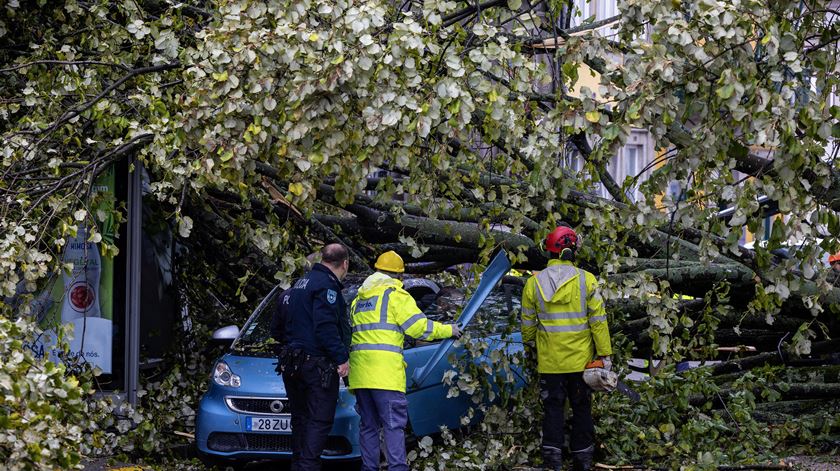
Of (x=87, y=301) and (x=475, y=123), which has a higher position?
(x=475, y=123)

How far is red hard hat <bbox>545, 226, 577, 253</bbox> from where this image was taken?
8383 millimetres

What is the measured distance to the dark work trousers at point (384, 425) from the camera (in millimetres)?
7891

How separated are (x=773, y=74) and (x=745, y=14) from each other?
363 millimetres

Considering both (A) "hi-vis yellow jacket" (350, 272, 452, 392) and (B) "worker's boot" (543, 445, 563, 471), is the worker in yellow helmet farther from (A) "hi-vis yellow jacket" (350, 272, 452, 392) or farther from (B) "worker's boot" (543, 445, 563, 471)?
(B) "worker's boot" (543, 445, 563, 471)

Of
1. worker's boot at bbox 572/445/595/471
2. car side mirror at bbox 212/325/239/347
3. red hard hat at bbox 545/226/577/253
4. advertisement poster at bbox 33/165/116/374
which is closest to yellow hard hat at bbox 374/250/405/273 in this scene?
red hard hat at bbox 545/226/577/253

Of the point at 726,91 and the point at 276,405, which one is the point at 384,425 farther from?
the point at 726,91

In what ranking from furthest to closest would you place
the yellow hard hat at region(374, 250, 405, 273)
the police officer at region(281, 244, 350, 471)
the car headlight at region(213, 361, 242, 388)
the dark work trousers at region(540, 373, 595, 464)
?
the car headlight at region(213, 361, 242, 388)
the dark work trousers at region(540, 373, 595, 464)
the yellow hard hat at region(374, 250, 405, 273)
the police officer at region(281, 244, 350, 471)

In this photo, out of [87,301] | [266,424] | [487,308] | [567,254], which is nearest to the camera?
[567,254]

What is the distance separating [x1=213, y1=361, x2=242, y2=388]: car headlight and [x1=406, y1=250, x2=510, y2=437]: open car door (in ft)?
4.24

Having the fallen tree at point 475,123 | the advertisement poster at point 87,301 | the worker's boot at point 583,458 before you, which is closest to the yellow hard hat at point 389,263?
the fallen tree at point 475,123

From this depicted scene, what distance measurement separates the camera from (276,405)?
8555mm

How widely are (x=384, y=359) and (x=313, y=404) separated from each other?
58 centimetres

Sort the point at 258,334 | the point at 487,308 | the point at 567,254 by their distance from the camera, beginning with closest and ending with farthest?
the point at 567,254, the point at 487,308, the point at 258,334

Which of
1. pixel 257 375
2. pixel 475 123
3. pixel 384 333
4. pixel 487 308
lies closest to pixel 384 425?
pixel 384 333
